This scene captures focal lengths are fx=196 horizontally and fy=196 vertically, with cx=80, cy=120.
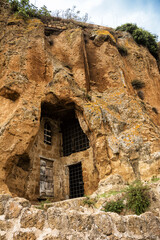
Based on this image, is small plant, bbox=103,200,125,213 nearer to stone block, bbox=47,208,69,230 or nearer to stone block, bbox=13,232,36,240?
stone block, bbox=47,208,69,230

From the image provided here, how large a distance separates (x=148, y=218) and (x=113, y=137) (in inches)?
189

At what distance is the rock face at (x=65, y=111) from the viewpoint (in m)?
7.64

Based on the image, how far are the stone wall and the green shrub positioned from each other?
1294 mm

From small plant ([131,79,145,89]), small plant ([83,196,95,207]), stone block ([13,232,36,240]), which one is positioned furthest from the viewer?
small plant ([131,79,145,89])

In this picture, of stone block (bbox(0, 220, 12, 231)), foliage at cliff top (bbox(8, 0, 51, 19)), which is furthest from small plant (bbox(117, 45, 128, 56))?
stone block (bbox(0, 220, 12, 231))

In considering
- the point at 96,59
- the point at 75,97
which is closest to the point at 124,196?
the point at 75,97

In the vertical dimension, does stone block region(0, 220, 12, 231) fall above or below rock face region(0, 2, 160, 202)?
below

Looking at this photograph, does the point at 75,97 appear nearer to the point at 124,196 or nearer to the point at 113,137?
the point at 113,137

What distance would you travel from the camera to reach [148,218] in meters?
3.80

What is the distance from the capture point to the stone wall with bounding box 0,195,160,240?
3195 millimetres

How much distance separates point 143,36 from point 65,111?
11.0m

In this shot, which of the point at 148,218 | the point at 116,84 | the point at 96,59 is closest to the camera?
the point at 148,218

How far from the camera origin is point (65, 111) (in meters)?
11.2

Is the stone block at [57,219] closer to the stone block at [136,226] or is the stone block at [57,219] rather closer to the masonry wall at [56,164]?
the stone block at [136,226]
